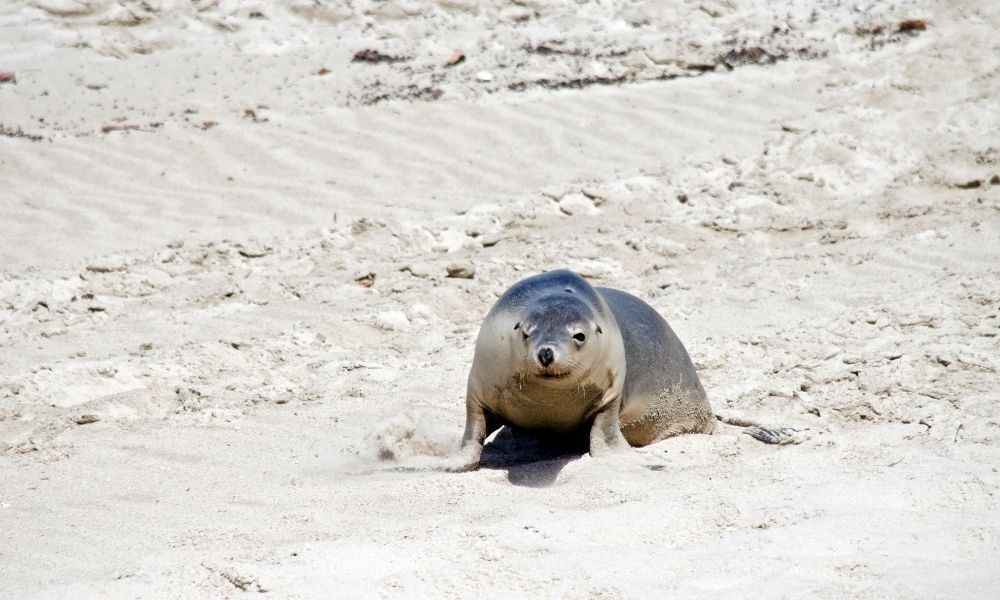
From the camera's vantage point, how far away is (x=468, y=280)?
6277 millimetres

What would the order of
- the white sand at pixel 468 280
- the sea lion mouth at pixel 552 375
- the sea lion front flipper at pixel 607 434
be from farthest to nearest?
the sea lion front flipper at pixel 607 434, the sea lion mouth at pixel 552 375, the white sand at pixel 468 280

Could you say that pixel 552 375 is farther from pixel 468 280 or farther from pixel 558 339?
pixel 468 280

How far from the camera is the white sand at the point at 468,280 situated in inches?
118

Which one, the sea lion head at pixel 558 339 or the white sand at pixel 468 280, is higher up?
the sea lion head at pixel 558 339

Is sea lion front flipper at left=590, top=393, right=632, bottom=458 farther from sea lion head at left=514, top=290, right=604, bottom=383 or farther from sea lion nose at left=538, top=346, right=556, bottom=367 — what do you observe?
sea lion nose at left=538, top=346, right=556, bottom=367

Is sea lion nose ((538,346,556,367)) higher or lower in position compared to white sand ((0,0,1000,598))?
higher

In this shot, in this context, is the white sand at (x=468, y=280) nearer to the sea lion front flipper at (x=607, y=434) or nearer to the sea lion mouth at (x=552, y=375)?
the sea lion front flipper at (x=607, y=434)

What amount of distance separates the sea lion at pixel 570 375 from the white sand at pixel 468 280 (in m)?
0.20

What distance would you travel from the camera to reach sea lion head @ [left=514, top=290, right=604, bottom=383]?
3738 mm

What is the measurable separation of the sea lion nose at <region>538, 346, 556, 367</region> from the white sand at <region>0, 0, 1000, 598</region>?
0.43 metres

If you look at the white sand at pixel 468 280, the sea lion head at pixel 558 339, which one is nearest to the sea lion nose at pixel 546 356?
the sea lion head at pixel 558 339

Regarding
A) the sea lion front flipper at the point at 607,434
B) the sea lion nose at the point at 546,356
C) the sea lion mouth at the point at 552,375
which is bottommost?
the sea lion front flipper at the point at 607,434

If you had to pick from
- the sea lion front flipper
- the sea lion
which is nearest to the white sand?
the sea lion front flipper

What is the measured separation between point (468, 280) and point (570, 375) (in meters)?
2.49
